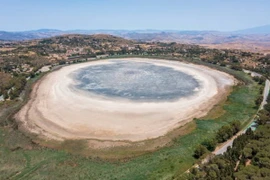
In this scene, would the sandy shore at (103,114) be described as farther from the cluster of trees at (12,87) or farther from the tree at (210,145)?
the tree at (210,145)

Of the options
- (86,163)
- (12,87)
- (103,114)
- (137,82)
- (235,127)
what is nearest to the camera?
(86,163)

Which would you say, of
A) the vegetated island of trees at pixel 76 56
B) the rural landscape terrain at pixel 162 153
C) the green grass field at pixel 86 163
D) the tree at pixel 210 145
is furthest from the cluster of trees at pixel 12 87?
the tree at pixel 210 145

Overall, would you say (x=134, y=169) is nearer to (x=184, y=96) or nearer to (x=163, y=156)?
(x=163, y=156)

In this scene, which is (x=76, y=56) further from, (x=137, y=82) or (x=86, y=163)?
(x=86, y=163)

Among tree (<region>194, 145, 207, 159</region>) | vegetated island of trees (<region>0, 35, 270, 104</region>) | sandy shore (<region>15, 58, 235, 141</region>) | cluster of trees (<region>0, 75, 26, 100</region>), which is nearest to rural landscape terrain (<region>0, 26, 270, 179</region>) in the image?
tree (<region>194, 145, 207, 159</region>)

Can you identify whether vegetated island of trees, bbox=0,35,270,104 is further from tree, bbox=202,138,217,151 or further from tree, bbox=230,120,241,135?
tree, bbox=202,138,217,151

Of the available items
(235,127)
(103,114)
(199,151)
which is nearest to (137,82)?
(103,114)

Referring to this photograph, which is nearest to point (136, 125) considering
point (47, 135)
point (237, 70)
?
point (47, 135)
